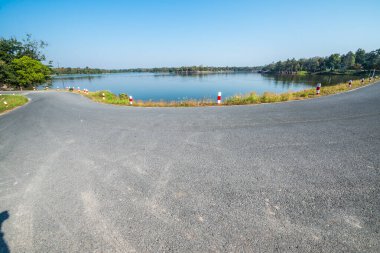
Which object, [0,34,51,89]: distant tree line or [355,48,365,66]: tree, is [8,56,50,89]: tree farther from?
[355,48,365,66]: tree

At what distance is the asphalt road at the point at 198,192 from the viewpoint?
2.08 m

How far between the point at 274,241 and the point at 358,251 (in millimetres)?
780

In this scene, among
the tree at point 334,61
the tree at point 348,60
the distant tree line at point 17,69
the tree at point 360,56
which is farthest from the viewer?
the tree at point 360,56

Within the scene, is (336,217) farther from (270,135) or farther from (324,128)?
(324,128)

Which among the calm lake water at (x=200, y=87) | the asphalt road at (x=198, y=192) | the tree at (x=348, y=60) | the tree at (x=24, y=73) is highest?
the tree at (x=348, y=60)

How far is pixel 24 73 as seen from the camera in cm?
3797

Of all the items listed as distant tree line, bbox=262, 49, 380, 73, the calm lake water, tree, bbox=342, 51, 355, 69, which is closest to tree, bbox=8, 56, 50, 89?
the calm lake water

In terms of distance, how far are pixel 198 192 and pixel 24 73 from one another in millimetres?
50881

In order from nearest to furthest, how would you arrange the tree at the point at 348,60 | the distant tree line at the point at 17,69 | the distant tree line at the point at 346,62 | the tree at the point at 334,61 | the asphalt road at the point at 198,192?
the asphalt road at the point at 198,192
the distant tree line at the point at 17,69
the distant tree line at the point at 346,62
the tree at the point at 348,60
the tree at the point at 334,61

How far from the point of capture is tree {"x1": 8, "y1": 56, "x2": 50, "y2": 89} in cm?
3756

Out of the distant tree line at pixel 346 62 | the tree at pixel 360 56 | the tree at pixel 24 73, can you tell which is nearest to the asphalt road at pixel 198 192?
the tree at pixel 24 73

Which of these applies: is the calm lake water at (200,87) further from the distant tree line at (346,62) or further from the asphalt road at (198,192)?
the distant tree line at (346,62)

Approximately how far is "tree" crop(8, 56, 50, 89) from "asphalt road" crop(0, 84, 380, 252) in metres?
45.3

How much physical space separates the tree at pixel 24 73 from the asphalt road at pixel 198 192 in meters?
45.3
